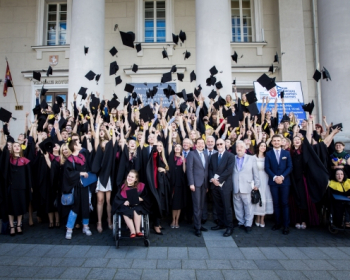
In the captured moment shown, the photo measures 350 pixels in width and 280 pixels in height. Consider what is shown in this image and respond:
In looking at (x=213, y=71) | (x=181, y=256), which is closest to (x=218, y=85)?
(x=213, y=71)

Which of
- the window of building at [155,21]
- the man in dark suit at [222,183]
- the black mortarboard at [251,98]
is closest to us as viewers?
the man in dark suit at [222,183]

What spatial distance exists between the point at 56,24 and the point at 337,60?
12653 millimetres

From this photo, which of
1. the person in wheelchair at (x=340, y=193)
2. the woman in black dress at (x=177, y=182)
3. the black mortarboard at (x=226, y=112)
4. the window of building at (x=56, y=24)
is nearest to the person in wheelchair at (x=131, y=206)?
the woman in black dress at (x=177, y=182)

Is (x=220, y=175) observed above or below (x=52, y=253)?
above

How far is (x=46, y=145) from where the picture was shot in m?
5.54

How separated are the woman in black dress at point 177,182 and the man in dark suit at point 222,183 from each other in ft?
1.98

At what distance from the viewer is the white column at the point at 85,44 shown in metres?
9.10

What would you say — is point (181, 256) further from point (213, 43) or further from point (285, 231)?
point (213, 43)

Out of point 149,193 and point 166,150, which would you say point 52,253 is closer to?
point 149,193

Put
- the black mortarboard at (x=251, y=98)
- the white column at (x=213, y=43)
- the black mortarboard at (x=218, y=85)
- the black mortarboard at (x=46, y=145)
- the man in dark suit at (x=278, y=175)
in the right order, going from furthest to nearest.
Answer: the white column at (x=213, y=43) < the black mortarboard at (x=218, y=85) < the black mortarboard at (x=251, y=98) < the black mortarboard at (x=46, y=145) < the man in dark suit at (x=278, y=175)

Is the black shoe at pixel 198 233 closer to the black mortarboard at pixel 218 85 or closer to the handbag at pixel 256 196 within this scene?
the handbag at pixel 256 196

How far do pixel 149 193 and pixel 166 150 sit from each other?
4.05 feet

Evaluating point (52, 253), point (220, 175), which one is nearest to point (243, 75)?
point (220, 175)

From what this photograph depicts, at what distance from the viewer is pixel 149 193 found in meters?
4.83
